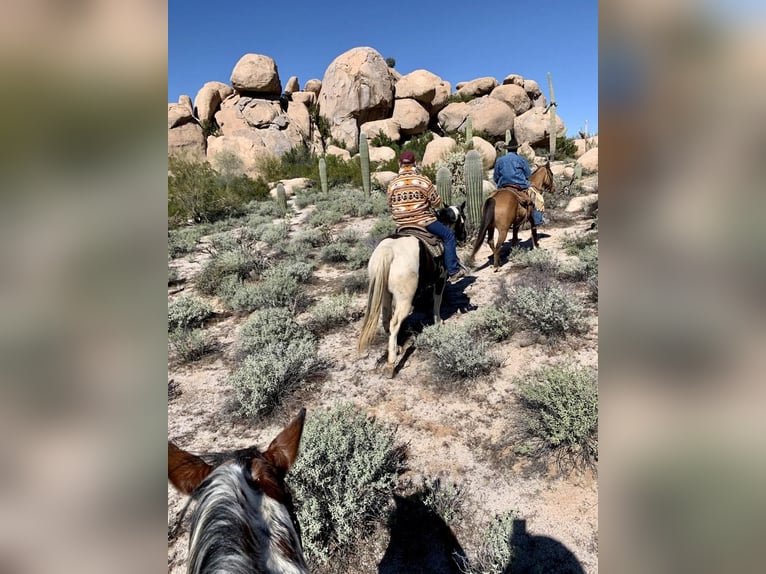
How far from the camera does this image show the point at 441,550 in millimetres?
2438

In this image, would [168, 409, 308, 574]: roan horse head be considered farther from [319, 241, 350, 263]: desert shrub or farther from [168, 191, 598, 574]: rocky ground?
[319, 241, 350, 263]: desert shrub

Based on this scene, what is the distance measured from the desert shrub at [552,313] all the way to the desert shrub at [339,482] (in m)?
2.39

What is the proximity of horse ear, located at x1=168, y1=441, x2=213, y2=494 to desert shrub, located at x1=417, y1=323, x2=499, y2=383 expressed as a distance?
9.54 feet

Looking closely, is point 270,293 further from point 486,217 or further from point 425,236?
point 486,217

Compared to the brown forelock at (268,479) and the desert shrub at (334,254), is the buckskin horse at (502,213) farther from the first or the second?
the brown forelock at (268,479)

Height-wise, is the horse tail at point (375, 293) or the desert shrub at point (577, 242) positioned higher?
the desert shrub at point (577, 242)

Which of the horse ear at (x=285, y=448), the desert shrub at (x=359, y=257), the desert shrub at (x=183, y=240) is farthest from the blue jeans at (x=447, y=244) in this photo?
the desert shrub at (x=183, y=240)

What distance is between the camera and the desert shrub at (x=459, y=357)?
3.95 metres

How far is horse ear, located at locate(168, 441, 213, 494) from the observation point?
1350mm

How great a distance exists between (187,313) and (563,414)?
5.08 metres

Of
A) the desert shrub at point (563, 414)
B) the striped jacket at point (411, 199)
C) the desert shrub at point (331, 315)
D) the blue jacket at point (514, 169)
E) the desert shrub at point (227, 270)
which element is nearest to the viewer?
the desert shrub at point (563, 414)
